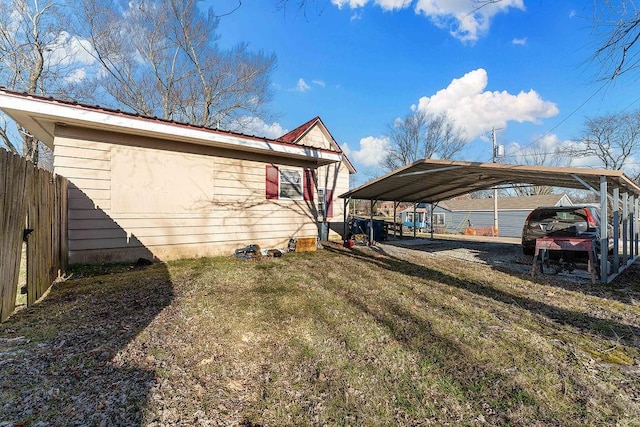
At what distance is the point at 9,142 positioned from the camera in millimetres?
15047

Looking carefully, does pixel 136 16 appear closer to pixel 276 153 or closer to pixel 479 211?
pixel 276 153

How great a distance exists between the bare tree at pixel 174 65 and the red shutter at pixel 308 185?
1177cm

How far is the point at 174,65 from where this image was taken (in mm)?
17484

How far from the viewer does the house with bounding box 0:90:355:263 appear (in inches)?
207

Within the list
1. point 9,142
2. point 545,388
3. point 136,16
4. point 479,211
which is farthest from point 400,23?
point 479,211

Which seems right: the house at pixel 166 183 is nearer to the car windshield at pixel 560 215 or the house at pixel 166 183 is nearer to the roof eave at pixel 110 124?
the roof eave at pixel 110 124

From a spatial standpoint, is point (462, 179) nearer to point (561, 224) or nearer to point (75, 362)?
point (561, 224)

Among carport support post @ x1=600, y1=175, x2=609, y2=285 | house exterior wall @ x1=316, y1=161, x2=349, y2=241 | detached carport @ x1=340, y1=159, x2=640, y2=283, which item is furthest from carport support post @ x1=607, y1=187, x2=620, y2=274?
house exterior wall @ x1=316, y1=161, x2=349, y2=241

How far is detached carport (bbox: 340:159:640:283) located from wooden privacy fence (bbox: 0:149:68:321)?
7.19 m

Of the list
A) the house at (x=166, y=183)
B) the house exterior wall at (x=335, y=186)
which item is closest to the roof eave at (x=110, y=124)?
the house at (x=166, y=183)

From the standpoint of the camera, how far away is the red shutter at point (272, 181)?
7.75m

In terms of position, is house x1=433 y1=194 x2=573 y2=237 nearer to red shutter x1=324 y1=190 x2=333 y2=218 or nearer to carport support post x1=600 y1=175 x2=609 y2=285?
red shutter x1=324 y1=190 x2=333 y2=218

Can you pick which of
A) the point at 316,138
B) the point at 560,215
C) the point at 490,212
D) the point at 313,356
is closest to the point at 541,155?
the point at 490,212

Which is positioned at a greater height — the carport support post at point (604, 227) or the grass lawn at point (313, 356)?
the carport support post at point (604, 227)
